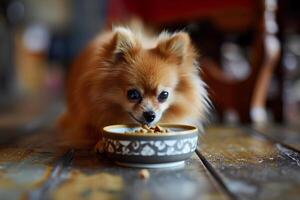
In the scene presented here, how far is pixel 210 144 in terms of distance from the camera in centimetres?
172

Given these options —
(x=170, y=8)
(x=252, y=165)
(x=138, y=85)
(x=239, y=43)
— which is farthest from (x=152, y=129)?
(x=239, y=43)

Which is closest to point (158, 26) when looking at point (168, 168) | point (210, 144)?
point (210, 144)

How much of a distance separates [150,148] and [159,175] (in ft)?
0.26

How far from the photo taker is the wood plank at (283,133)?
176cm

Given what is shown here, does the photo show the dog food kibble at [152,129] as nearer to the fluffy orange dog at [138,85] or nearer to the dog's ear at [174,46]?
the fluffy orange dog at [138,85]

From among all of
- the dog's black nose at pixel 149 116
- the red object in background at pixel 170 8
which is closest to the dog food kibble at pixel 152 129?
the dog's black nose at pixel 149 116

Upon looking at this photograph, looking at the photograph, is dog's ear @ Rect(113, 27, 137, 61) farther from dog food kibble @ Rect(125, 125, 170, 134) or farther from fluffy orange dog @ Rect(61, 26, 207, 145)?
dog food kibble @ Rect(125, 125, 170, 134)

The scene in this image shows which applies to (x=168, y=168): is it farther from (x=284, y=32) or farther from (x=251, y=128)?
(x=284, y=32)

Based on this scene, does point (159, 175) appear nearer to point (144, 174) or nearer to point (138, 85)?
point (144, 174)

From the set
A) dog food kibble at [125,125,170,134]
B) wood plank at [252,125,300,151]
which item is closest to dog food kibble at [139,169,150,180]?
dog food kibble at [125,125,170,134]

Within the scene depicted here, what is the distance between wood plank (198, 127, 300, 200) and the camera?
105 centimetres

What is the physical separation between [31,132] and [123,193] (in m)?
1.22

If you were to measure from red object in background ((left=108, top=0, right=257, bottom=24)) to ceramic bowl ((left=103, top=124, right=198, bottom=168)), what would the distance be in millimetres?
1192

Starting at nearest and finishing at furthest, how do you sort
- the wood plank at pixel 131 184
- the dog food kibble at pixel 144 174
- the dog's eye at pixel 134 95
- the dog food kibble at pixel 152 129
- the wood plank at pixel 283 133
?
the wood plank at pixel 131 184 < the dog food kibble at pixel 144 174 < the dog food kibble at pixel 152 129 < the dog's eye at pixel 134 95 < the wood plank at pixel 283 133
